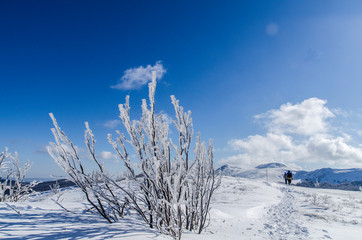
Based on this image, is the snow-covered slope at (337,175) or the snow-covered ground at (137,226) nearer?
the snow-covered ground at (137,226)

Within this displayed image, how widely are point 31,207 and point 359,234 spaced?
19.9 feet

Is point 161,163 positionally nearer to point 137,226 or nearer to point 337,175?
point 137,226

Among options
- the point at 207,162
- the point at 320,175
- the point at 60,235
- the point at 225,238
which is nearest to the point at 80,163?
the point at 60,235

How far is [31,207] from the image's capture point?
11.5 feet

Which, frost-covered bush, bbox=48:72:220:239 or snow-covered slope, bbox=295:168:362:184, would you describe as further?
snow-covered slope, bbox=295:168:362:184

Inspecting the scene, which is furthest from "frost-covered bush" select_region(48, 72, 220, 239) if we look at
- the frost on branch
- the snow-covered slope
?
the snow-covered slope

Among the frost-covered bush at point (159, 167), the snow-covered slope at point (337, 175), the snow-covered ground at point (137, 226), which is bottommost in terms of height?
the snow-covered slope at point (337, 175)

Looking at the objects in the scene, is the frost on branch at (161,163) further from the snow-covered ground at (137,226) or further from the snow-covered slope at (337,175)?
the snow-covered slope at (337,175)

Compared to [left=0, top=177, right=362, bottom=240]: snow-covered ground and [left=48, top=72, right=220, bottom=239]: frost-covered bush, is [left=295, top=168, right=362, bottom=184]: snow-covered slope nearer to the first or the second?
[left=0, top=177, right=362, bottom=240]: snow-covered ground

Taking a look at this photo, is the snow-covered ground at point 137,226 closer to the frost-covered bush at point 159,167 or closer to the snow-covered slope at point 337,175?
the frost-covered bush at point 159,167

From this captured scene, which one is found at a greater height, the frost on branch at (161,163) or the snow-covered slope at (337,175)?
the frost on branch at (161,163)

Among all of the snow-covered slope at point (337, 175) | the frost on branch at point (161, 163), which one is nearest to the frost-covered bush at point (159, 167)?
the frost on branch at point (161, 163)

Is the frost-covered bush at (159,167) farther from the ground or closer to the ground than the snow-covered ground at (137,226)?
farther from the ground

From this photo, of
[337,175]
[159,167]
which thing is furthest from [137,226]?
[337,175]
